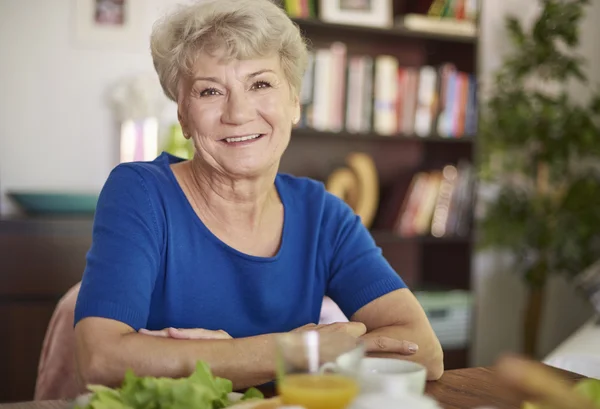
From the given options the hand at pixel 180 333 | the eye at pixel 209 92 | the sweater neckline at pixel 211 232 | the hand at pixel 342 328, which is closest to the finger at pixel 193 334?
the hand at pixel 180 333

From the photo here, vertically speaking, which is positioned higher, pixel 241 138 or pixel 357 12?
pixel 357 12

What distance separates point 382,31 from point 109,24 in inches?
46.5

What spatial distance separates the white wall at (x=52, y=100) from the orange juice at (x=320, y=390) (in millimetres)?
2411

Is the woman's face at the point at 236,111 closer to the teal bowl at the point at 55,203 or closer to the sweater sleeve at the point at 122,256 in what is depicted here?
the sweater sleeve at the point at 122,256

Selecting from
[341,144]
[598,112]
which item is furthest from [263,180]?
[598,112]

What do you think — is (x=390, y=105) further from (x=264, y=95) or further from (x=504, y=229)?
(x=264, y=95)

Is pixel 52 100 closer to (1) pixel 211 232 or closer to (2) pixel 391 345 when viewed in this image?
(1) pixel 211 232

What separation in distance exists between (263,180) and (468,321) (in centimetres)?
217

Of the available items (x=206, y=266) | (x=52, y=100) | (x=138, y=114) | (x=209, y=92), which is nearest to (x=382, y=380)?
(x=206, y=266)

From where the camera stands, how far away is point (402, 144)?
3.78 m

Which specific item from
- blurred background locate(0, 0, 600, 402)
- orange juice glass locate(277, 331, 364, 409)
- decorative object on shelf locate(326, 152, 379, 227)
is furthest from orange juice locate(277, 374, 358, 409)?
decorative object on shelf locate(326, 152, 379, 227)

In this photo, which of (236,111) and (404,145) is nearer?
(236,111)

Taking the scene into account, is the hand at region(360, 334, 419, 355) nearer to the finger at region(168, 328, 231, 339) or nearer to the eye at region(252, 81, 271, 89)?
the finger at region(168, 328, 231, 339)

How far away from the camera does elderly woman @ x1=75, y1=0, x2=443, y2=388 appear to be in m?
1.44
